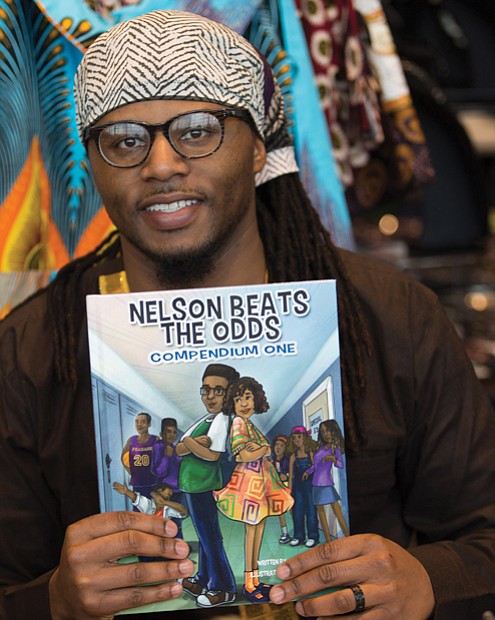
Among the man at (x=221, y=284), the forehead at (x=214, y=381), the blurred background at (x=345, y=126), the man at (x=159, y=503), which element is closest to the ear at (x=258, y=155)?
the man at (x=221, y=284)

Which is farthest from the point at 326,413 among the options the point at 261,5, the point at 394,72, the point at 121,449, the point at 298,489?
the point at 394,72

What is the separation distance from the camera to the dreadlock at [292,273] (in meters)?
1.27

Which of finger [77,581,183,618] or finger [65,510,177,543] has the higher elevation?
finger [65,510,177,543]

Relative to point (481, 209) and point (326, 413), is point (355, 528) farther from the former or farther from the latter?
point (481, 209)

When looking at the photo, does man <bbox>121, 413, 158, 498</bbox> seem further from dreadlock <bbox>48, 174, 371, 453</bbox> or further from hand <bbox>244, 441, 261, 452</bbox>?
dreadlock <bbox>48, 174, 371, 453</bbox>

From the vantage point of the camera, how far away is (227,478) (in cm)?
104

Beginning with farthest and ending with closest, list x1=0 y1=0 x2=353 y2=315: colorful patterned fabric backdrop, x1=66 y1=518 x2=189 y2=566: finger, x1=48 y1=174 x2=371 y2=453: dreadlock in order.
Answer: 1. x1=0 y1=0 x2=353 y2=315: colorful patterned fabric backdrop
2. x1=48 y1=174 x2=371 y2=453: dreadlock
3. x1=66 y1=518 x2=189 y2=566: finger

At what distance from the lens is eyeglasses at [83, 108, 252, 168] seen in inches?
46.4

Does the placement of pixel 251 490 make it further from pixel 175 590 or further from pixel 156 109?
pixel 156 109

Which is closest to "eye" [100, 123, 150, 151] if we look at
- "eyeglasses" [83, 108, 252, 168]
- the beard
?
"eyeglasses" [83, 108, 252, 168]

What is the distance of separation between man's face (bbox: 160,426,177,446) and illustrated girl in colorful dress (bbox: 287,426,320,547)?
133 millimetres

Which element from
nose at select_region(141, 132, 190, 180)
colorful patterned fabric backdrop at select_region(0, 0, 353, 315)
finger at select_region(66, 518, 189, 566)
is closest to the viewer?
finger at select_region(66, 518, 189, 566)

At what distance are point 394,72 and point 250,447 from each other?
992 millimetres

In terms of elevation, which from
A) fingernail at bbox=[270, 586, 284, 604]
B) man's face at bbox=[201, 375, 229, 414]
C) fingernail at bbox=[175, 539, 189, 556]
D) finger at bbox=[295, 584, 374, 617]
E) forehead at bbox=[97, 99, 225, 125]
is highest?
forehead at bbox=[97, 99, 225, 125]
